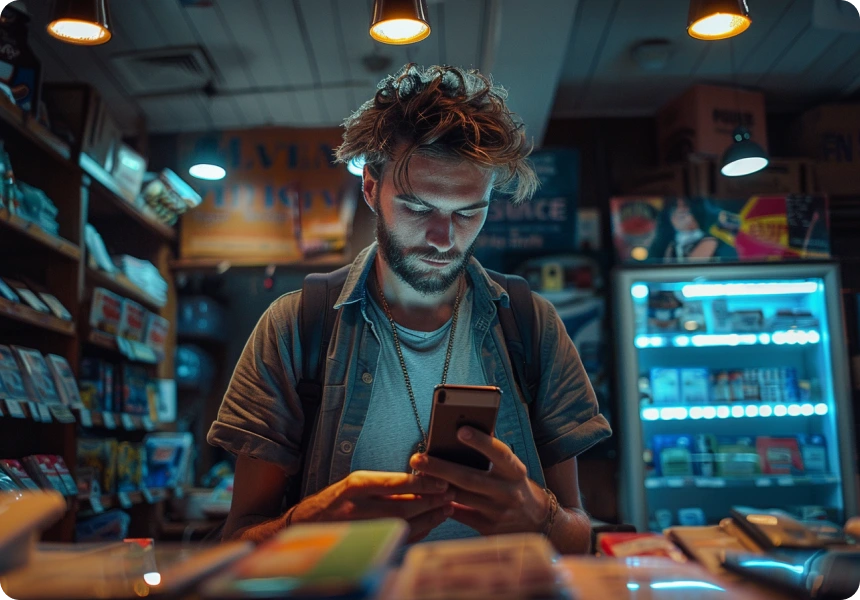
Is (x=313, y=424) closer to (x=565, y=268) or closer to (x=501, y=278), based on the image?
(x=501, y=278)

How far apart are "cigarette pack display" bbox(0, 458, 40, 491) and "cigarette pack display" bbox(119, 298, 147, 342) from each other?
3.93 ft

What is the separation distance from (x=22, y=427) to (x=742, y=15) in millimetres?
3391

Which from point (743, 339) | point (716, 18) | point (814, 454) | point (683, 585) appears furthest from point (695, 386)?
point (683, 585)

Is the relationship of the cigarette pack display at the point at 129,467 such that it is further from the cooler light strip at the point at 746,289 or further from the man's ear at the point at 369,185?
the cooler light strip at the point at 746,289

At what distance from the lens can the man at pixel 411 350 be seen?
1557mm

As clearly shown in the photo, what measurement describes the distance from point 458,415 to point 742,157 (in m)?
3.84

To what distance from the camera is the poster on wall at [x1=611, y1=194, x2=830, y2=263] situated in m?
4.77

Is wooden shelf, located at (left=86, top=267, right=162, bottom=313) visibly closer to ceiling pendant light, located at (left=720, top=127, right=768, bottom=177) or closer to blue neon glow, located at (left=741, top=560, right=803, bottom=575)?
blue neon glow, located at (left=741, top=560, right=803, bottom=575)

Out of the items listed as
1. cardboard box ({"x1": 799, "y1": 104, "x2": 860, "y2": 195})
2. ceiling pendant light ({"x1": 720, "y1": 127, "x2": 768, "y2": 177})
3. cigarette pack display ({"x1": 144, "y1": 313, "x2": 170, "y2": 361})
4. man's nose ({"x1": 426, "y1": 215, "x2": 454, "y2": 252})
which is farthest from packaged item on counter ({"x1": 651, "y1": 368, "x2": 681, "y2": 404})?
man's nose ({"x1": 426, "y1": 215, "x2": 454, "y2": 252})

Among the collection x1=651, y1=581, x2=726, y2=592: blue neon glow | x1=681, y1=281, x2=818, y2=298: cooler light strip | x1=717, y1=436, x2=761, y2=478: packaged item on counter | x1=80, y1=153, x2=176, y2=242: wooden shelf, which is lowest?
x1=717, y1=436, x2=761, y2=478: packaged item on counter

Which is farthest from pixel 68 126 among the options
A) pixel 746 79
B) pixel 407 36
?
pixel 746 79

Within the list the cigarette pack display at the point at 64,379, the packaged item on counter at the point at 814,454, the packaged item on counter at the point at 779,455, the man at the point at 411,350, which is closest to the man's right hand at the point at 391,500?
the man at the point at 411,350

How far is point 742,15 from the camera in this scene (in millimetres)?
2590

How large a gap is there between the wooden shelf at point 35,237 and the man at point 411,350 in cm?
157
